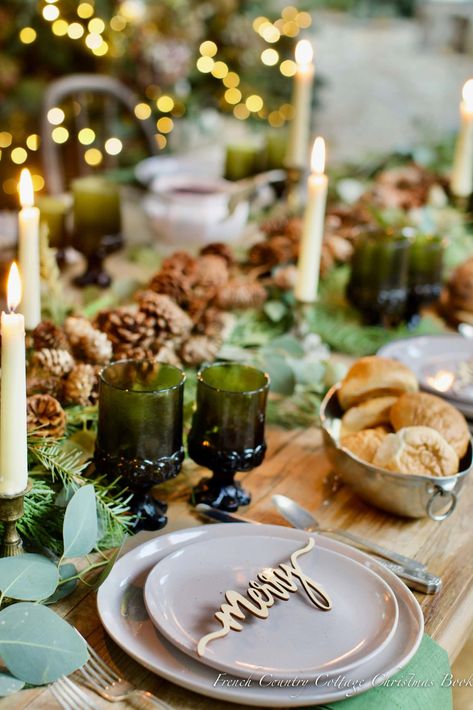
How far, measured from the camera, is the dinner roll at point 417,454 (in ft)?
2.89

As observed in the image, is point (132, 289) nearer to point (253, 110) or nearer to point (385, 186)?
point (385, 186)

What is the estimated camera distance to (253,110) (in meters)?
3.85

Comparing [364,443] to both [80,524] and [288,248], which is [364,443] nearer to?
[80,524]

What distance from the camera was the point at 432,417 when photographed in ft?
3.08

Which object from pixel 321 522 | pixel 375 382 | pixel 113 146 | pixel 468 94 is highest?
pixel 468 94

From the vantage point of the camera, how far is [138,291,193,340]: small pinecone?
105cm

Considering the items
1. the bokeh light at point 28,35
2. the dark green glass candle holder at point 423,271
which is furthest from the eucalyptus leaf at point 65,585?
the bokeh light at point 28,35

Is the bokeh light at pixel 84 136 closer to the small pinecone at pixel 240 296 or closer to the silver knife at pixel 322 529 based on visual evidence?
the small pinecone at pixel 240 296

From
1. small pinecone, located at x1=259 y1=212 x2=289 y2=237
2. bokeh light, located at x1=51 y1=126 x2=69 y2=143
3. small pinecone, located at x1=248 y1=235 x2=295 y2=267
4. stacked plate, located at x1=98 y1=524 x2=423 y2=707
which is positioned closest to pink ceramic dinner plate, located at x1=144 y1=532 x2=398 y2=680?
stacked plate, located at x1=98 y1=524 x2=423 y2=707

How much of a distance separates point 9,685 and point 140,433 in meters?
0.26

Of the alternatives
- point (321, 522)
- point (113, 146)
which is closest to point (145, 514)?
point (321, 522)

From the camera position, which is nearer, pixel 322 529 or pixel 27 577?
pixel 27 577

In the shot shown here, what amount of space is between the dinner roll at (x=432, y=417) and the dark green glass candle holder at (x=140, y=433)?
0.27m

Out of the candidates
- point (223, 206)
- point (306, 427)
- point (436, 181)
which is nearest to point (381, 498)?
point (306, 427)
